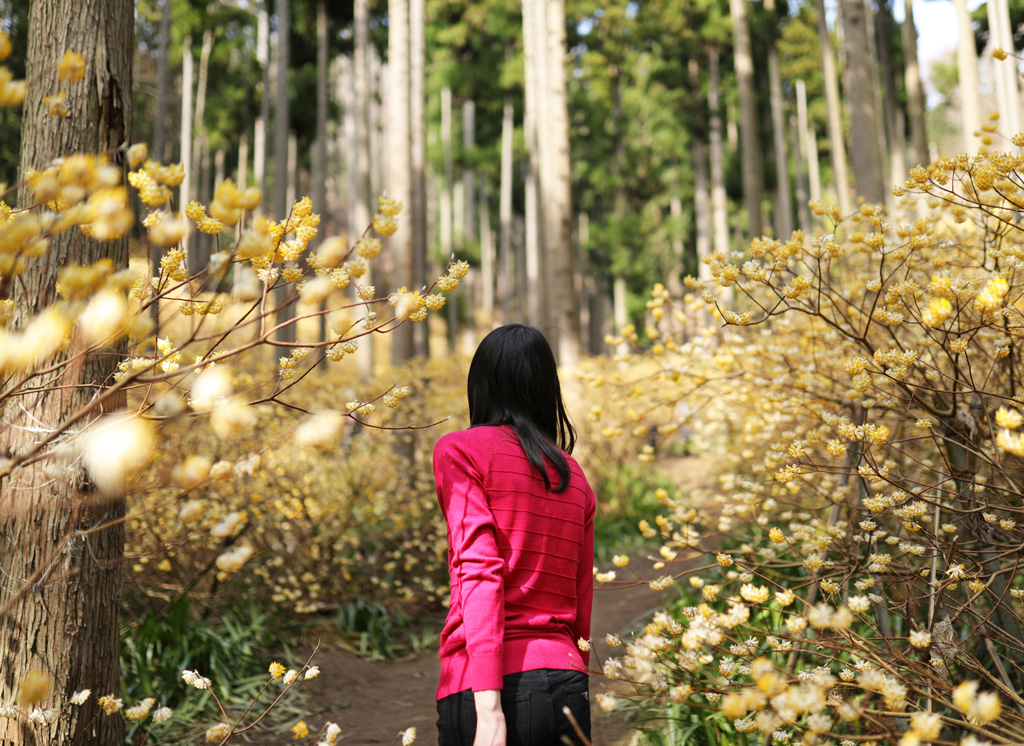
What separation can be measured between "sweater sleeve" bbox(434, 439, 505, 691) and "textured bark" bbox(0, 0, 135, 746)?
117 centimetres

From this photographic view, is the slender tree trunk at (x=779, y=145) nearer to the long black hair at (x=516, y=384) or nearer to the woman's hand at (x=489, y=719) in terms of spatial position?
the long black hair at (x=516, y=384)

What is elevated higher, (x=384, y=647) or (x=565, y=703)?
(x=565, y=703)

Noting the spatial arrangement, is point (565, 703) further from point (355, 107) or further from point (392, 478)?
point (355, 107)

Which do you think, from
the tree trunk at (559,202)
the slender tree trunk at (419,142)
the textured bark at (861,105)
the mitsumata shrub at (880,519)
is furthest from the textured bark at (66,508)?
the slender tree trunk at (419,142)

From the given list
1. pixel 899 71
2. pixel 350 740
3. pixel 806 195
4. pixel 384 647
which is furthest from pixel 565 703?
pixel 806 195

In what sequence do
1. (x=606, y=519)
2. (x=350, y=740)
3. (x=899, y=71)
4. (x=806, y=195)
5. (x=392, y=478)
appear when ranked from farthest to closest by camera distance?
1. (x=806, y=195)
2. (x=899, y=71)
3. (x=606, y=519)
4. (x=392, y=478)
5. (x=350, y=740)

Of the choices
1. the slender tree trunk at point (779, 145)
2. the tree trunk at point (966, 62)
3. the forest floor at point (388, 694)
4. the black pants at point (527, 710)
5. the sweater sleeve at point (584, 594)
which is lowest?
the forest floor at point (388, 694)

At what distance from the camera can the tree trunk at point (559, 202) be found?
7.41 meters

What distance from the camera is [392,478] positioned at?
506 cm

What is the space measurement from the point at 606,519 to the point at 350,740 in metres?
4.14

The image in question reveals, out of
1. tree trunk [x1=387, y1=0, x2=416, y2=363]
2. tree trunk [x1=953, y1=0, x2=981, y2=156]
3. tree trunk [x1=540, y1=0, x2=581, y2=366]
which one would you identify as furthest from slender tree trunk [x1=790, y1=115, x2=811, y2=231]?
tree trunk [x1=387, y1=0, x2=416, y2=363]

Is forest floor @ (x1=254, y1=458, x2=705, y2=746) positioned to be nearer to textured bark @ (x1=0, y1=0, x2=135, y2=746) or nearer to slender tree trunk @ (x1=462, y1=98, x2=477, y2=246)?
textured bark @ (x1=0, y1=0, x2=135, y2=746)

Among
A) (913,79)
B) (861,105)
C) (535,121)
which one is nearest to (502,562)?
(861,105)

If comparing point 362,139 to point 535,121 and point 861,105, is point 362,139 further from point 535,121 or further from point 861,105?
point 861,105
